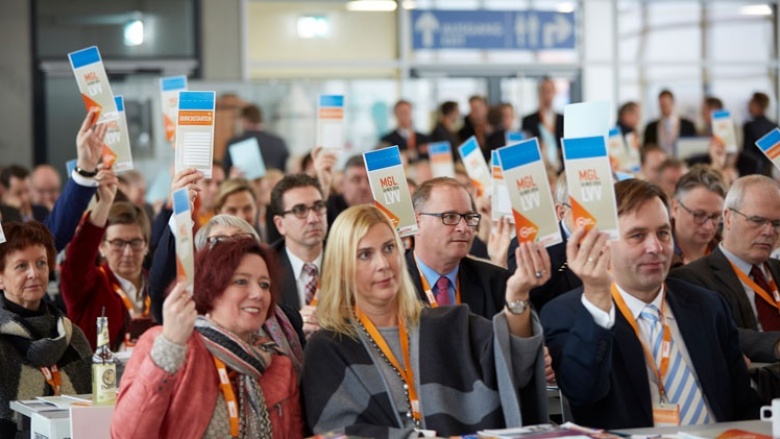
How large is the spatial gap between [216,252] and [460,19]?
14446 millimetres

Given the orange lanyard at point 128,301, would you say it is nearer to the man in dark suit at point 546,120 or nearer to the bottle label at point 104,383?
the bottle label at point 104,383

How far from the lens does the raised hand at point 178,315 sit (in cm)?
407

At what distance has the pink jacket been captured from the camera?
13.5ft

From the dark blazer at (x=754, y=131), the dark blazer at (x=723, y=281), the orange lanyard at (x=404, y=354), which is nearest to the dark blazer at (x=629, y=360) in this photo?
the orange lanyard at (x=404, y=354)

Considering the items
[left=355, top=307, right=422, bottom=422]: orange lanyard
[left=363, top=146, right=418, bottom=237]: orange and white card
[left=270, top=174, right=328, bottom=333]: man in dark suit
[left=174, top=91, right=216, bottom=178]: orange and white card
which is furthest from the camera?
[left=270, top=174, right=328, bottom=333]: man in dark suit

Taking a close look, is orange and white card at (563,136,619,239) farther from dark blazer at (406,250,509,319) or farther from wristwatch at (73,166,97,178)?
wristwatch at (73,166,97,178)

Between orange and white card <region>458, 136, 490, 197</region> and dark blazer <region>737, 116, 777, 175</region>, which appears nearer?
orange and white card <region>458, 136, 490, 197</region>

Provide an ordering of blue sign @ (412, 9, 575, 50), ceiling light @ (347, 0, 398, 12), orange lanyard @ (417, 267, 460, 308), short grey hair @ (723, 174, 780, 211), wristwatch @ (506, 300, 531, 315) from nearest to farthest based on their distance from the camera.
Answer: wristwatch @ (506, 300, 531, 315)
orange lanyard @ (417, 267, 460, 308)
short grey hair @ (723, 174, 780, 211)
ceiling light @ (347, 0, 398, 12)
blue sign @ (412, 9, 575, 50)

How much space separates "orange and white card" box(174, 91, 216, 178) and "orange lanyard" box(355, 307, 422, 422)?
120 cm

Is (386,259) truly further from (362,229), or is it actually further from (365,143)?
(365,143)

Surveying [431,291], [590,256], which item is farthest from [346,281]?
[431,291]

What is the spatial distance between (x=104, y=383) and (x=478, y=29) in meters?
14.2

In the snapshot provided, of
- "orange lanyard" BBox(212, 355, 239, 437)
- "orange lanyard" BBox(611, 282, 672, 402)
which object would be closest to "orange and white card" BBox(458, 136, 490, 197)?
"orange lanyard" BBox(611, 282, 672, 402)

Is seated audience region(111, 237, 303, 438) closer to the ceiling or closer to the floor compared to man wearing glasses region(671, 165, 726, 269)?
closer to the floor
